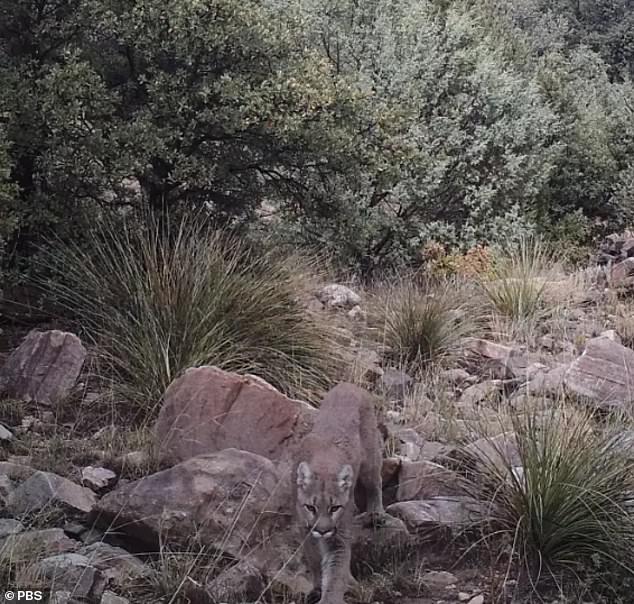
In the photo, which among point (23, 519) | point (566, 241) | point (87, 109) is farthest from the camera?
point (566, 241)

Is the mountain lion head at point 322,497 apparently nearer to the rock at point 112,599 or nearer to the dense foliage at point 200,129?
the rock at point 112,599

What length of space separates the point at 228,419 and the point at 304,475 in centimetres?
125

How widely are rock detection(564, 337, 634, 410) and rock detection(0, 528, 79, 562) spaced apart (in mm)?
3823

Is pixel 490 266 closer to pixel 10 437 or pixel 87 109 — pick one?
pixel 87 109

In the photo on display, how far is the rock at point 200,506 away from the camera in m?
4.20

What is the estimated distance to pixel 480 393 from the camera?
7180 mm

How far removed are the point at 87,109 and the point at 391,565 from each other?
4981mm

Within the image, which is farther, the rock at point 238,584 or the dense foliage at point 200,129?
the dense foliage at point 200,129

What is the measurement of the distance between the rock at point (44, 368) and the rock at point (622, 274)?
7.43 meters

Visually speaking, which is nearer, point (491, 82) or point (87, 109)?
point (87, 109)

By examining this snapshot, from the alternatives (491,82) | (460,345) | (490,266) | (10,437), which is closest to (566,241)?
(491,82)

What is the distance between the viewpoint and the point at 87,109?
784cm

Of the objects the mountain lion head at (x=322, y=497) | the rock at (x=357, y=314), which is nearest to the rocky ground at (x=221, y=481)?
the mountain lion head at (x=322, y=497)

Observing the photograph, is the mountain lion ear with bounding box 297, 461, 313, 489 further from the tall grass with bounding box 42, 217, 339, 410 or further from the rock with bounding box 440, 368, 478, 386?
the rock with bounding box 440, 368, 478, 386
